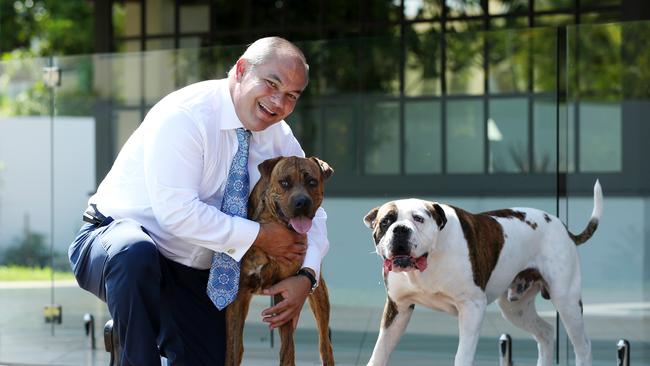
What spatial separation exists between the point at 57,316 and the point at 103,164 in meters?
1.00

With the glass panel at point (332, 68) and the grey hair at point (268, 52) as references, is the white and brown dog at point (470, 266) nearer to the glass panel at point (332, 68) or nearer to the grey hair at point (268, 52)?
the grey hair at point (268, 52)

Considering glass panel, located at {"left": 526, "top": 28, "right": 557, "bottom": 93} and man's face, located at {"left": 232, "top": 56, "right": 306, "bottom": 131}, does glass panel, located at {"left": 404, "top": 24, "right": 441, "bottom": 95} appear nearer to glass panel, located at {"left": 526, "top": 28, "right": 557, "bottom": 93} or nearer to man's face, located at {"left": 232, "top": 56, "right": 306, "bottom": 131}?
glass panel, located at {"left": 526, "top": 28, "right": 557, "bottom": 93}

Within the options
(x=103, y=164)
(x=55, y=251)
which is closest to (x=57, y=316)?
(x=55, y=251)

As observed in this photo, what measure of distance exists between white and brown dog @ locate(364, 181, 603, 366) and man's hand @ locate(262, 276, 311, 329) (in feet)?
2.15

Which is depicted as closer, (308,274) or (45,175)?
(308,274)

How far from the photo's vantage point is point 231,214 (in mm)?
3861

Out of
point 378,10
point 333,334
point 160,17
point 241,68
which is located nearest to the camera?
point 241,68

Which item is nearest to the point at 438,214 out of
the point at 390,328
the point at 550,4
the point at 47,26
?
the point at 390,328

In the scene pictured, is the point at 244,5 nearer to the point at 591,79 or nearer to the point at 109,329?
the point at 591,79

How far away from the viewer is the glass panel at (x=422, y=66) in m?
6.48

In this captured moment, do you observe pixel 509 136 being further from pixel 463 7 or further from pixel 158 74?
pixel 463 7

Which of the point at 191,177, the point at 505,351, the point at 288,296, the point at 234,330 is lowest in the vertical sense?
the point at 505,351

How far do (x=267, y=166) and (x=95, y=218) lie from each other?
0.68 m

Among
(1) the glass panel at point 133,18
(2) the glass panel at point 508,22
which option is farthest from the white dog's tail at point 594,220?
(1) the glass panel at point 133,18
